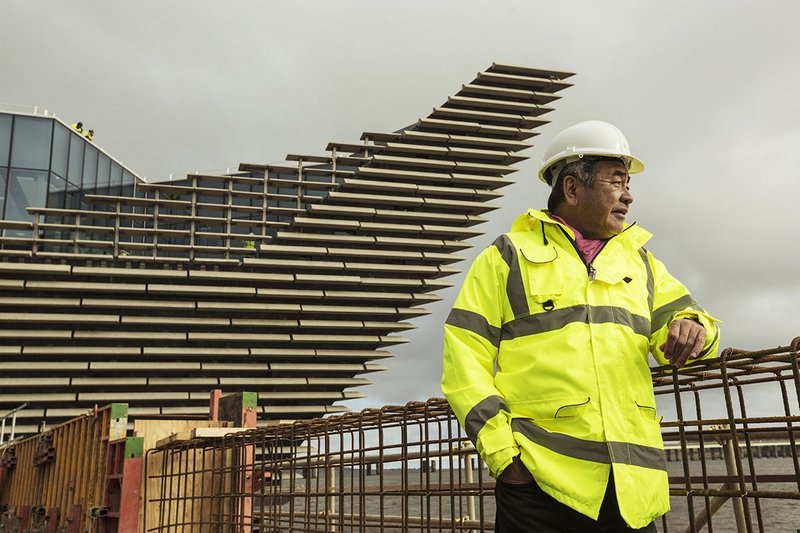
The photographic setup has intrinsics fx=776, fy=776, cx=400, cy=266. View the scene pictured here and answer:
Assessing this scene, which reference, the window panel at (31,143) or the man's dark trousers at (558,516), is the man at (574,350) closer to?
the man's dark trousers at (558,516)

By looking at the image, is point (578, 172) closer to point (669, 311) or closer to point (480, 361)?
point (669, 311)

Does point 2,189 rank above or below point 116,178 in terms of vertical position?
below

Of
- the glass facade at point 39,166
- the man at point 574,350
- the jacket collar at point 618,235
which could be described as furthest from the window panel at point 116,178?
the man at point 574,350

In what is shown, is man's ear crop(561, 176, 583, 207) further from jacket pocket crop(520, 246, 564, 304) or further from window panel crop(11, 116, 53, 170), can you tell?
window panel crop(11, 116, 53, 170)

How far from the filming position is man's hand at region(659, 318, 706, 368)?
1.92 m

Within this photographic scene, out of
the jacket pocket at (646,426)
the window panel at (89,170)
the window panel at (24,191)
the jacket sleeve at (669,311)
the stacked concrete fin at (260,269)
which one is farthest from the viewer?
the window panel at (89,170)

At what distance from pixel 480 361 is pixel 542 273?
28 cm

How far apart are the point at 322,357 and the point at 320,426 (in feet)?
74.5

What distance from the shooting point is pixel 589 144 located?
2.14 metres

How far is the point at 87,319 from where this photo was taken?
78.0 feet

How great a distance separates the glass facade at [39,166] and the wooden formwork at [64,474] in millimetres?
16626

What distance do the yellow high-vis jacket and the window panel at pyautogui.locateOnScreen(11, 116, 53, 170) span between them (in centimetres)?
2685

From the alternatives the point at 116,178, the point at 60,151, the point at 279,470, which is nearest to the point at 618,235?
the point at 279,470

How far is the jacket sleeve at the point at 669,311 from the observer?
79.0 inches
